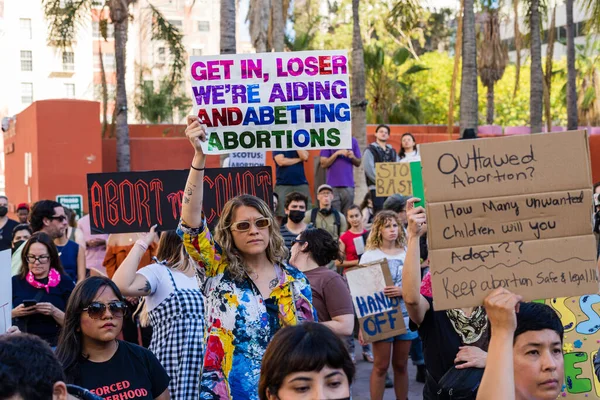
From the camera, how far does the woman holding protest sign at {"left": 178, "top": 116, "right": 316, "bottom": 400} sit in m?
4.43

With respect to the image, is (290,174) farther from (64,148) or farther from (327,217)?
(64,148)

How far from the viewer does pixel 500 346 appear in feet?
10.1

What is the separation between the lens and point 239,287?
457 cm

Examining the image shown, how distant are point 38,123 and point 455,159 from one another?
18.4m

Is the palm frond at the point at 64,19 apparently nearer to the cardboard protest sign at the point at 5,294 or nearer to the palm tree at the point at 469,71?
the palm tree at the point at 469,71

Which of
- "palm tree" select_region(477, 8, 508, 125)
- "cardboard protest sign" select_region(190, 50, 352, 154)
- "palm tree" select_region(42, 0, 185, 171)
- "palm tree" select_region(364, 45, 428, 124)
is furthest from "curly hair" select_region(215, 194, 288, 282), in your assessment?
"palm tree" select_region(477, 8, 508, 125)

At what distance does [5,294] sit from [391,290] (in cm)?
369

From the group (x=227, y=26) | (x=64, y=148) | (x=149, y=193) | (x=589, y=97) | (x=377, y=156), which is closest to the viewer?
(x=149, y=193)

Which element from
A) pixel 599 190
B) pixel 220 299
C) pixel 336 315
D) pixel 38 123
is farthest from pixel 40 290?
pixel 38 123

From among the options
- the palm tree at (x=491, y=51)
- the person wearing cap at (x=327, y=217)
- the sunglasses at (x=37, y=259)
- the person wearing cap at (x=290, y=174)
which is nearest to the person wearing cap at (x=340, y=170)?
the person wearing cap at (x=290, y=174)

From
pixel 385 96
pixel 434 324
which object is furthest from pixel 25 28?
pixel 434 324

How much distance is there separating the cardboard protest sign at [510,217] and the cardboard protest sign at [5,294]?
2.80m

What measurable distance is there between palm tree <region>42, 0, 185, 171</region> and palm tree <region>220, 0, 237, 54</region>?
331 inches

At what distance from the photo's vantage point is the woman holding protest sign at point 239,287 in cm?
443
